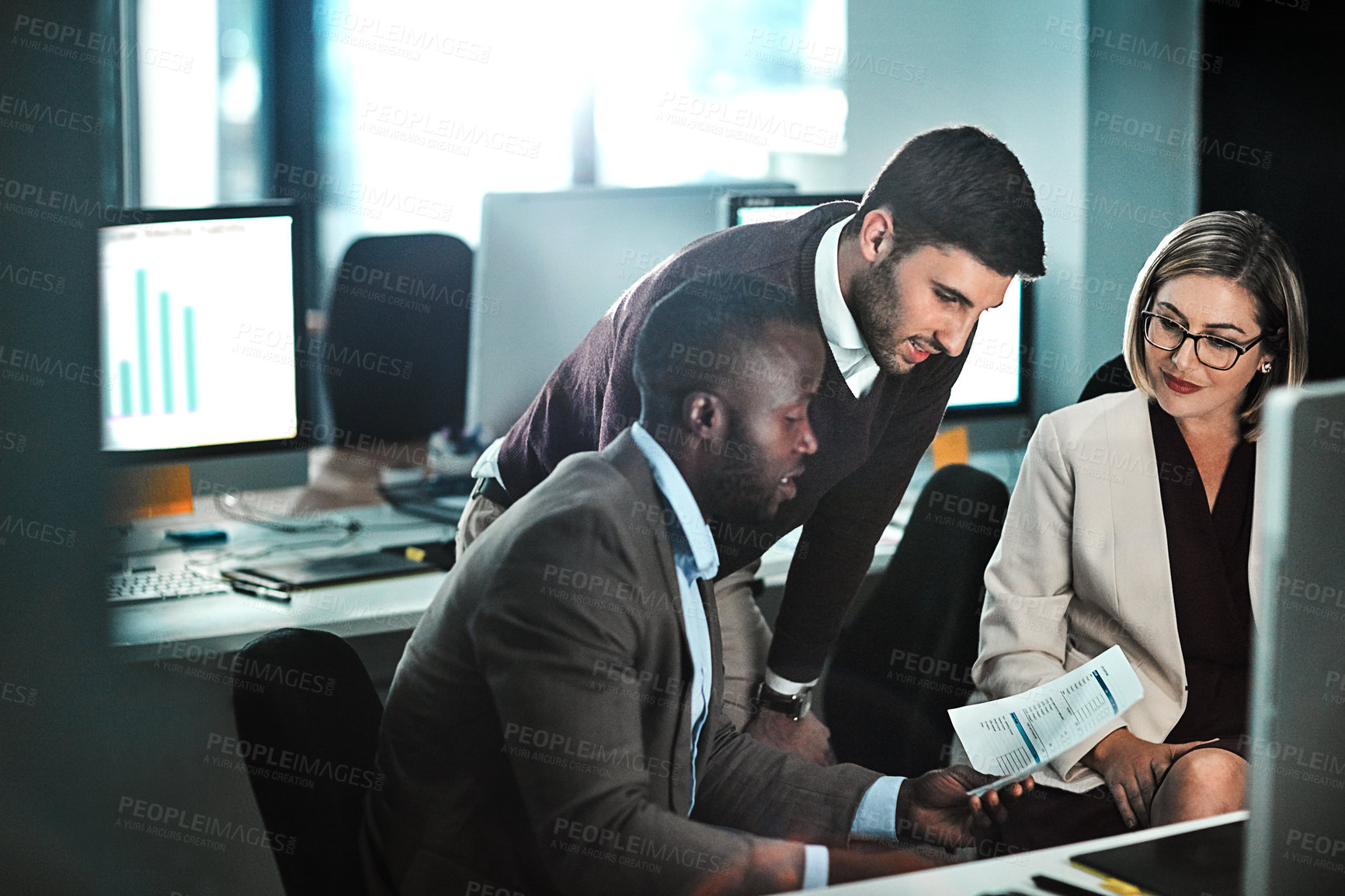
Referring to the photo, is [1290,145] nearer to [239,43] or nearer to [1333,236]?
[1333,236]

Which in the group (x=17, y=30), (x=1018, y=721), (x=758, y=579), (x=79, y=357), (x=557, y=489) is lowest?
(x=1018, y=721)

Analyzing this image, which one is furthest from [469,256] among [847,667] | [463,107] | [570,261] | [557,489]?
[463,107]

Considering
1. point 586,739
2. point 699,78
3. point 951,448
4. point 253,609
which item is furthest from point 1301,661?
point 699,78

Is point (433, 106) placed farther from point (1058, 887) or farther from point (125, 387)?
point (1058, 887)

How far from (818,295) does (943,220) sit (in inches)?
7.1

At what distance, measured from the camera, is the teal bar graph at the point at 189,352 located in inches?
79.4

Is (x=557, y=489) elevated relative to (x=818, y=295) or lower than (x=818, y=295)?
lower

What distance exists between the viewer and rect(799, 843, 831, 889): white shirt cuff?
1.39 meters

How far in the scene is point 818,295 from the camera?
157 centimetres

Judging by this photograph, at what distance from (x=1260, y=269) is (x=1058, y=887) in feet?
3.01

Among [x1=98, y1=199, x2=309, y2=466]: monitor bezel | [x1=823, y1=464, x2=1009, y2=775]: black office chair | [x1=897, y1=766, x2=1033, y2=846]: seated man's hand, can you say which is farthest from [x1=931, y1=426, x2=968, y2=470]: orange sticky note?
[x1=98, y1=199, x2=309, y2=466]: monitor bezel

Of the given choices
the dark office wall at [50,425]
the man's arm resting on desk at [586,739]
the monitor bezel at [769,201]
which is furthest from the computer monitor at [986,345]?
the dark office wall at [50,425]

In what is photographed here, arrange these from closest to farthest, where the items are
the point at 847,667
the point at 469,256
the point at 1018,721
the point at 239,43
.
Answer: the point at 1018,721 → the point at 847,667 → the point at 469,256 → the point at 239,43

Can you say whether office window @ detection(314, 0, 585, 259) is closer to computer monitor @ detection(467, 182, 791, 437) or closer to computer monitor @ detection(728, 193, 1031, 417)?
computer monitor @ detection(467, 182, 791, 437)
